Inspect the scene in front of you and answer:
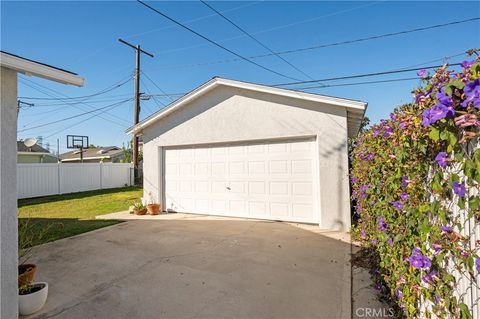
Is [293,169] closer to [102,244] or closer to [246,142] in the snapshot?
[246,142]

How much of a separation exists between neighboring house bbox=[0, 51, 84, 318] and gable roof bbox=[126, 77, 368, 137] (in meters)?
5.56

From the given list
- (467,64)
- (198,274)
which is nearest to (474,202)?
(467,64)

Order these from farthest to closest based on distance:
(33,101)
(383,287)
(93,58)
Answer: (33,101) < (93,58) < (383,287)

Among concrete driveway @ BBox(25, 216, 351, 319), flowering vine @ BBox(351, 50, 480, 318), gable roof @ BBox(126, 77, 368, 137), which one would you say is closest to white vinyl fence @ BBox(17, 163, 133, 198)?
gable roof @ BBox(126, 77, 368, 137)

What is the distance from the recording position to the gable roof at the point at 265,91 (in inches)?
255

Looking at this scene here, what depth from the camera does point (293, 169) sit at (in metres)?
7.25

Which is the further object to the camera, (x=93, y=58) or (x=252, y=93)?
(x=93, y=58)

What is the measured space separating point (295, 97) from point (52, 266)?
6.58 metres

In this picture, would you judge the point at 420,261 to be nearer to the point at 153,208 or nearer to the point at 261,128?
the point at 261,128

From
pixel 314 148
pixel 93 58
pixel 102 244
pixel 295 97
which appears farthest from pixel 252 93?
pixel 93 58

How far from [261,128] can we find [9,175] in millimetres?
5908

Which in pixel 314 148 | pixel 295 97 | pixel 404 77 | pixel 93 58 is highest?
pixel 93 58

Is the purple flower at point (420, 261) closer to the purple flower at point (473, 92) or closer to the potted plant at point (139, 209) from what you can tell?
the purple flower at point (473, 92)

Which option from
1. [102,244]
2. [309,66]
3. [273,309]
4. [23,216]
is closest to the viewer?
[273,309]
